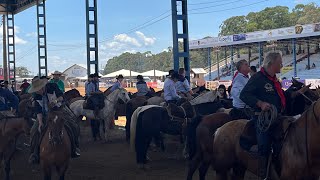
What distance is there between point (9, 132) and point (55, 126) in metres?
2.29

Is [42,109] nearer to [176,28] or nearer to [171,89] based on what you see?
[171,89]

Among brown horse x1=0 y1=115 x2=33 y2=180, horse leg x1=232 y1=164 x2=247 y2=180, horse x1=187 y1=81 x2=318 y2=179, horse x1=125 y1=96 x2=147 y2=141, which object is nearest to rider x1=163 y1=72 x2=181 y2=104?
horse x1=187 y1=81 x2=318 y2=179

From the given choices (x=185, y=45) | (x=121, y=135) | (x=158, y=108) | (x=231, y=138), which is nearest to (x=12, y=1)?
(x=121, y=135)

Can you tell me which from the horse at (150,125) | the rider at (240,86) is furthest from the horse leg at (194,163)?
the horse at (150,125)

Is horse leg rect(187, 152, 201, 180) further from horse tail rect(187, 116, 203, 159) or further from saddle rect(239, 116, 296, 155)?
saddle rect(239, 116, 296, 155)

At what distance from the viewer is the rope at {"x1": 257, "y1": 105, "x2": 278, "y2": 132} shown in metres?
5.18

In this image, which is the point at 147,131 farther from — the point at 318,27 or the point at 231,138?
the point at 318,27

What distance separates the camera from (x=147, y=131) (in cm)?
1048

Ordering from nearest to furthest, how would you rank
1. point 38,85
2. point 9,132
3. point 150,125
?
point 38,85 < point 9,132 < point 150,125

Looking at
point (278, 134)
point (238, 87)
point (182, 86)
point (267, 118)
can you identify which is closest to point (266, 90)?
point (267, 118)

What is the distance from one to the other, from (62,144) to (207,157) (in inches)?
103

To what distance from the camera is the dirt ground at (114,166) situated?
31.6 feet

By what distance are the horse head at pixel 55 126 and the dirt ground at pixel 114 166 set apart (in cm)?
214

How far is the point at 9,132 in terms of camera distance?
9367 mm
